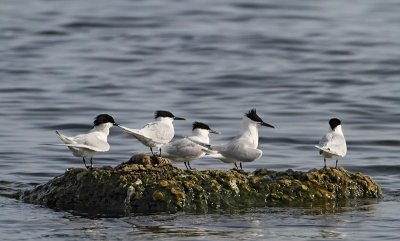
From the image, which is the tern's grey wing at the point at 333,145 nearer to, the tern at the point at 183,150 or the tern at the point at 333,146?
the tern at the point at 333,146

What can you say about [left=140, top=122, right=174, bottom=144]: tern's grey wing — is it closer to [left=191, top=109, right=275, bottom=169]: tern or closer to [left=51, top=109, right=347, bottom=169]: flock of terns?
[left=51, top=109, right=347, bottom=169]: flock of terns

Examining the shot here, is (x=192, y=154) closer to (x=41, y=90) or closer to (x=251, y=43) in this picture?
(x=41, y=90)

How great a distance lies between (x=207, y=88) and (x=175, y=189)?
1060 cm

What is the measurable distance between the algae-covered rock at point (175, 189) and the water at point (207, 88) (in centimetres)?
21

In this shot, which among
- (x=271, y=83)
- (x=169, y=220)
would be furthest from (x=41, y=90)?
(x=169, y=220)

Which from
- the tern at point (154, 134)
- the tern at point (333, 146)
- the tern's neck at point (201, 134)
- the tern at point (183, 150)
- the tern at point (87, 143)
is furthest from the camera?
the tern's neck at point (201, 134)

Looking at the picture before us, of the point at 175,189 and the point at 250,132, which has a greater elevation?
the point at 250,132

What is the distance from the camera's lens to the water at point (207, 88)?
9.42m

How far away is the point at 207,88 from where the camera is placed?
20.2 meters

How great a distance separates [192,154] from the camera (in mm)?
10125

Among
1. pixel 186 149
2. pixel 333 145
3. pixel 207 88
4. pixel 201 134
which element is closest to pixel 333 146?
pixel 333 145

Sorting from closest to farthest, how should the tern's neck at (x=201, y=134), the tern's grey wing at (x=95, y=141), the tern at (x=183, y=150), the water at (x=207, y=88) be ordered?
the water at (x=207, y=88)
the tern's grey wing at (x=95, y=141)
the tern at (x=183, y=150)
the tern's neck at (x=201, y=134)

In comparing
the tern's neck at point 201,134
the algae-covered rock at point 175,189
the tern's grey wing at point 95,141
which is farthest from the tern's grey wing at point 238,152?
the tern's grey wing at point 95,141

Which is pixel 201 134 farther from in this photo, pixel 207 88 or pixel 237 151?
pixel 207 88
